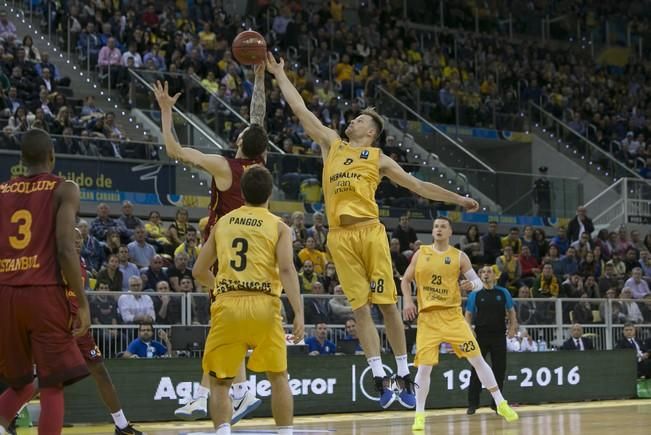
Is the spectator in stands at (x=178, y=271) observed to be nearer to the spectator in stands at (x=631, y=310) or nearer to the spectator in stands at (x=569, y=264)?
the spectator in stands at (x=631, y=310)

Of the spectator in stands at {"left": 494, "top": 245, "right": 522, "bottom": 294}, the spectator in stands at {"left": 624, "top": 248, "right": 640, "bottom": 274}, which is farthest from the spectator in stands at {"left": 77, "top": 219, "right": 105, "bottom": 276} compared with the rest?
the spectator in stands at {"left": 624, "top": 248, "right": 640, "bottom": 274}

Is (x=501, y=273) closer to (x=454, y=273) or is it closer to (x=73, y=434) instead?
(x=454, y=273)

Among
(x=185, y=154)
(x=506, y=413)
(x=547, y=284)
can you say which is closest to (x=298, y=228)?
(x=547, y=284)

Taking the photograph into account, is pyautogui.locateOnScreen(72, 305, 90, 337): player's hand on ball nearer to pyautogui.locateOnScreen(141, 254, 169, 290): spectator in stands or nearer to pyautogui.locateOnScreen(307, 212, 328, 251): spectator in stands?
pyautogui.locateOnScreen(141, 254, 169, 290): spectator in stands

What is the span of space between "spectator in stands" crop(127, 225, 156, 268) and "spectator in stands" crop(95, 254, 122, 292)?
1336mm

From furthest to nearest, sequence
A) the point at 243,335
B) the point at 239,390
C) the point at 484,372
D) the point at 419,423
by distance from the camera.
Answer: the point at 484,372
the point at 419,423
the point at 239,390
the point at 243,335

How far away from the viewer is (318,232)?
20.7 metres

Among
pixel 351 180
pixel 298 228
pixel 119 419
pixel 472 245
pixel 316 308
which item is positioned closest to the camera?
pixel 119 419

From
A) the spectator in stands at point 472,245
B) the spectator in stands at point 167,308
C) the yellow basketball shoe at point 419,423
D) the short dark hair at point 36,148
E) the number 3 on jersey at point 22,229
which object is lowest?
the yellow basketball shoe at point 419,423

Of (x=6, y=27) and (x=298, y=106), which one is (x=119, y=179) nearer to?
(x=6, y=27)

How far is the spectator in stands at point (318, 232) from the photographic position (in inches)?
805

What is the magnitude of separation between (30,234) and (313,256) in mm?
12152

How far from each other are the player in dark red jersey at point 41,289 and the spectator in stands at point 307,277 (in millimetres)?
11026

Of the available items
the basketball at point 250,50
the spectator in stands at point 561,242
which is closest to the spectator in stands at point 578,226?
the spectator in stands at point 561,242
